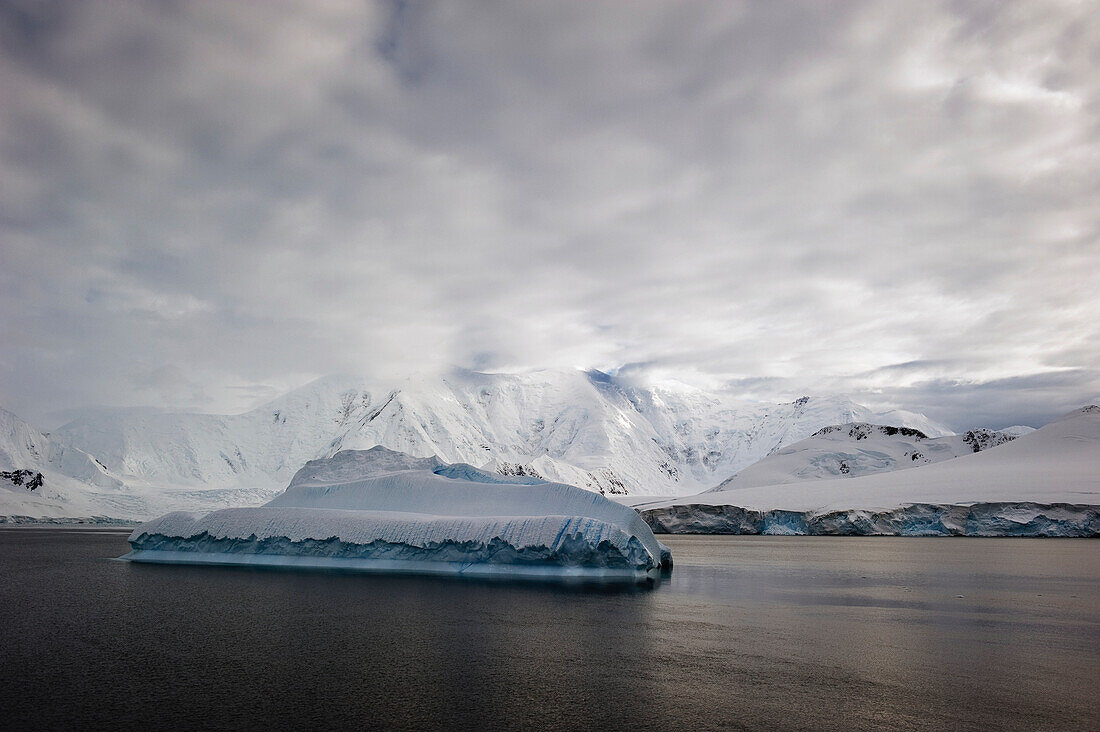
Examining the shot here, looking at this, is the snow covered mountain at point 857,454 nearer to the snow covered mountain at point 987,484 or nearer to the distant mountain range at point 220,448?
the snow covered mountain at point 987,484

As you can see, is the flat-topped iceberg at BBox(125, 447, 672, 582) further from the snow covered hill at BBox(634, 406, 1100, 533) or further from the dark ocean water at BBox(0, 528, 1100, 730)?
the snow covered hill at BBox(634, 406, 1100, 533)

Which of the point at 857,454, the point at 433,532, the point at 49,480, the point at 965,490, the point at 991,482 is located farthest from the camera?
→ the point at 49,480

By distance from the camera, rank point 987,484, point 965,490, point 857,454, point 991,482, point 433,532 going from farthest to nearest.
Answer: point 857,454, point 991,482, point 987,484, point 965,490, point 433,532

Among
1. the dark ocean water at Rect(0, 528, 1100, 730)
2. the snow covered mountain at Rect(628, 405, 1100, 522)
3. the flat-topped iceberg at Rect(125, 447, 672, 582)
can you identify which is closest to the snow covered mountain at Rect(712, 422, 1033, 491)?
the snow covered mountain at Rect(628, 405, 1100, 522)

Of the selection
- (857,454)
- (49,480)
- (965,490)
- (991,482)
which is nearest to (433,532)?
(965,490)

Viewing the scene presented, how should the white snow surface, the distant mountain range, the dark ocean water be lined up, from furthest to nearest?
1. the distant mountain range
2. the white snow surface
3. the dark ocean water

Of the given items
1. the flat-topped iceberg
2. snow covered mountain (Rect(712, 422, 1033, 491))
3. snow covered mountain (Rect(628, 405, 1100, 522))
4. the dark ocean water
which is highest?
snow covered mountain (Rect(712, 422, 1033, 491))

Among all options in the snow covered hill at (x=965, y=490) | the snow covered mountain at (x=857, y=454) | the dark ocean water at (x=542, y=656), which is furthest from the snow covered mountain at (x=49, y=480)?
the snow covered mountain at (x=857, y=454)

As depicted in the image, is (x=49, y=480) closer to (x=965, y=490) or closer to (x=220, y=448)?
(x=220, y=448)
